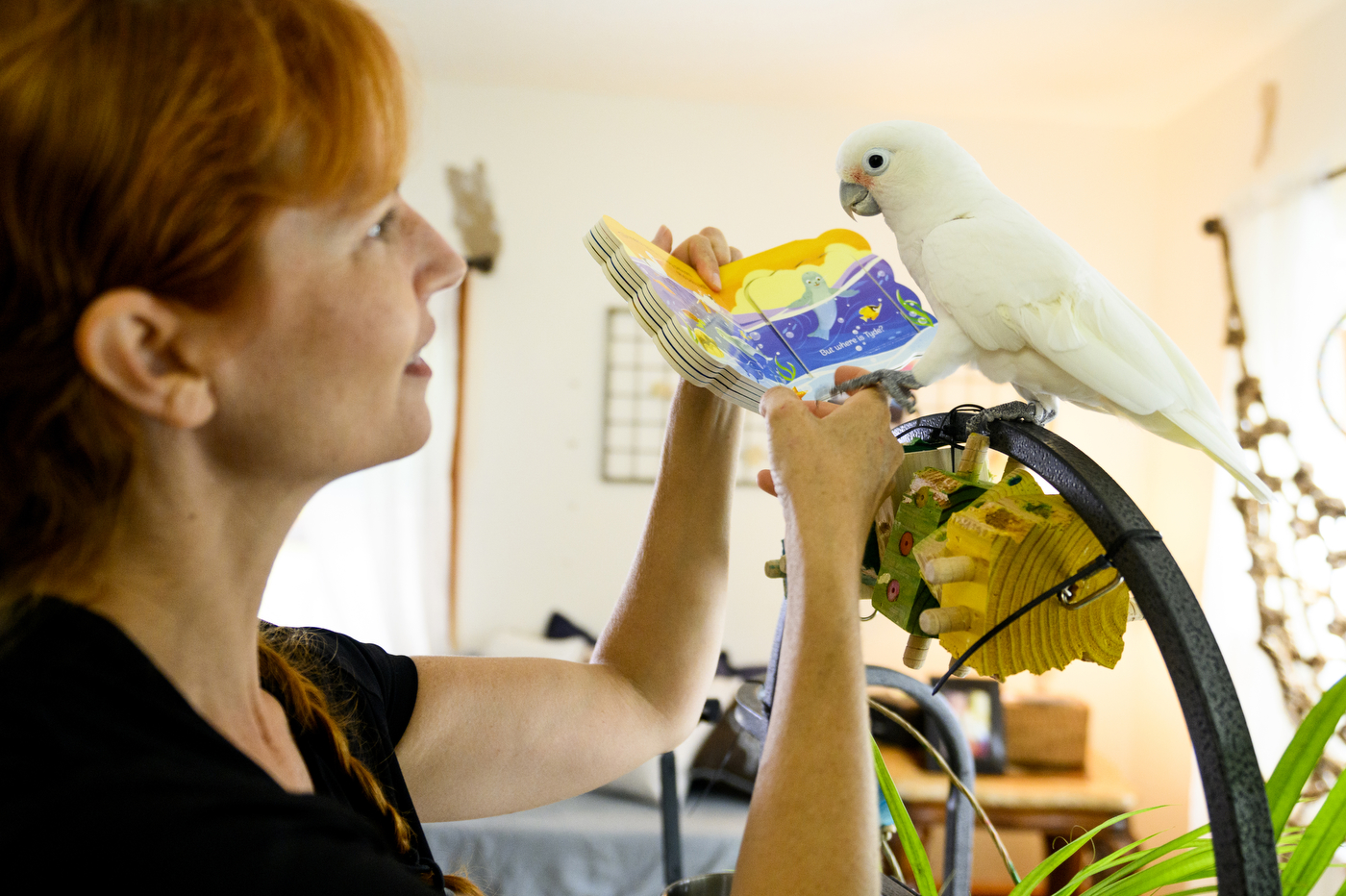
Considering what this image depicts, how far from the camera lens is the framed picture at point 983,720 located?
→ 2.69 metres

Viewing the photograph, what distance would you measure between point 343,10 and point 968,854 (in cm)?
93

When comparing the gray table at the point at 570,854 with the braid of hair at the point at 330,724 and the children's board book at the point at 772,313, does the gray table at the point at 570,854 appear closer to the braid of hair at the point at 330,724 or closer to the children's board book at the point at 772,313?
the braid of hair at the point at 330,724

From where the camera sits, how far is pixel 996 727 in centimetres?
271

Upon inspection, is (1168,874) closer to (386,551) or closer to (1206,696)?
(1206,696)

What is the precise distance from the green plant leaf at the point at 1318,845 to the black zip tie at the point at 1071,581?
19 centimetres

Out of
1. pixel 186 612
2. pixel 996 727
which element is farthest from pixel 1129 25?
pixel 186 612

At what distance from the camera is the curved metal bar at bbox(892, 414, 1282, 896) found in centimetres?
43

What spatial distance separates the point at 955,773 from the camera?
938mm

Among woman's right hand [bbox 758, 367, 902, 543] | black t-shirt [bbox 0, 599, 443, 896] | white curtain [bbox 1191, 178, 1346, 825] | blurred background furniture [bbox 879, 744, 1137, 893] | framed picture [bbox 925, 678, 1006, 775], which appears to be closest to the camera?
black t-shirt [bbox 0, 599, 443, 896]

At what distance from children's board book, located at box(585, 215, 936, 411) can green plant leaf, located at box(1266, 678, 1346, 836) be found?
35 centimetres

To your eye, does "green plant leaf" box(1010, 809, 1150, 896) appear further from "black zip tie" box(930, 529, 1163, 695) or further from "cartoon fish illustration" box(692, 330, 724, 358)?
"cartoon fish illustration" box(692, 330, 724, 358)

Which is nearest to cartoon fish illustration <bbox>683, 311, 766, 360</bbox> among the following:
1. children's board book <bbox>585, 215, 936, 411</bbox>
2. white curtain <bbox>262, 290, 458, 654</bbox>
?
children's board book <bbox>585, 215, 936, 411</bbox>

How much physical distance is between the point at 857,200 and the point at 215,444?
609 mm

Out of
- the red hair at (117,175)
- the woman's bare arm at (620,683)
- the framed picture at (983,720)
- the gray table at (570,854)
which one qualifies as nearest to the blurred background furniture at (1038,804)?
the framed picture at (983,720)
